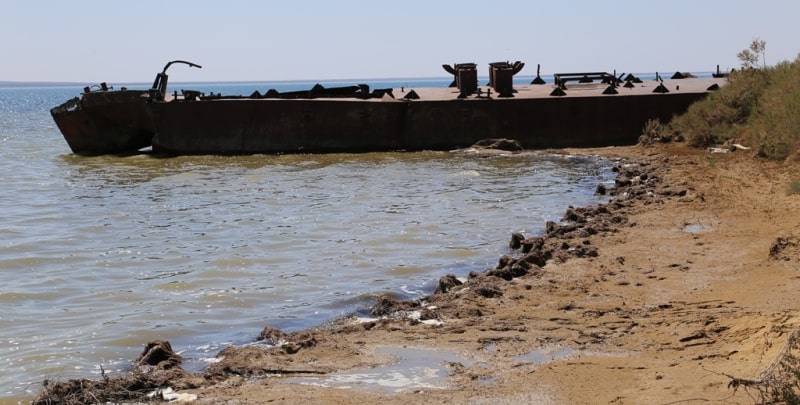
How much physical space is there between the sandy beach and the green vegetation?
4.19 metres

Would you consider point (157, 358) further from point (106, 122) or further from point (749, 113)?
point (106, 122)

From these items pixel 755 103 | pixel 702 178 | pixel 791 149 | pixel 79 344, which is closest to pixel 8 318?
pixel 79 344

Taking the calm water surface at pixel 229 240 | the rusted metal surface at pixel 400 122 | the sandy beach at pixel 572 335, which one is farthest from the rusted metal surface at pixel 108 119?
the sandy beach at pixel 572 335

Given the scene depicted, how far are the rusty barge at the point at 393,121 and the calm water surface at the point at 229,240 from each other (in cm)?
52

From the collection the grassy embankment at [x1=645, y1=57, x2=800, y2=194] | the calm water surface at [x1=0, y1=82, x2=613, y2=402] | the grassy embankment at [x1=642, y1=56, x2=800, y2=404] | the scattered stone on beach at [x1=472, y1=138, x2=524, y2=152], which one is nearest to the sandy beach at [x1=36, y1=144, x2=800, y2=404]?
the calm water surface at [x1=0, y1=82, x2=613, y2=402]

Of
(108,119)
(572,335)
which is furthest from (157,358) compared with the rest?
(108,119)

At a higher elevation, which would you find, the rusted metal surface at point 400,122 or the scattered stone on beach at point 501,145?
the rusted metal surface at point 400,122

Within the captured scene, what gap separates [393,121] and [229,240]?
9134 mm

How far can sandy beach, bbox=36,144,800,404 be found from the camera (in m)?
4.84

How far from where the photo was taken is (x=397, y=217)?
12617mm

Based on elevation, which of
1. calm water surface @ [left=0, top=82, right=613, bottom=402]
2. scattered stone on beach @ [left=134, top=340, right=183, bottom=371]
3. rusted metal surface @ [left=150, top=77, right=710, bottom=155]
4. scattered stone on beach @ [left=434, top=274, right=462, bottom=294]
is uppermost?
rusted metal surface @ [left=150, top=77, right=710, bottom=155]

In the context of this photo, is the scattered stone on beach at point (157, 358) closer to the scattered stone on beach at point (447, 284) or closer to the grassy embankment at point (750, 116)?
the scattered stone on beach at point (447, 284)

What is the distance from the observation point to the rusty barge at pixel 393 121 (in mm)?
19828

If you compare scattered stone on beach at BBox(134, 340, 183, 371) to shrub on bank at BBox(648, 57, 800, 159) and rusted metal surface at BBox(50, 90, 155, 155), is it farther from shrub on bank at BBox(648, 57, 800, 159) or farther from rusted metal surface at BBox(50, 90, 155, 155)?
rusted metal surface at BBox(50, 90, 155, 155)
